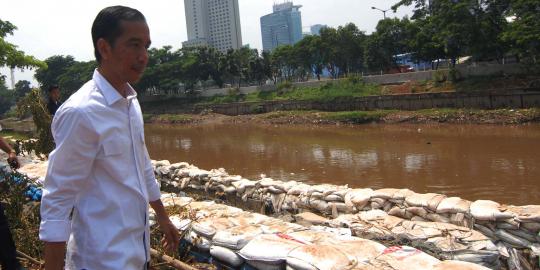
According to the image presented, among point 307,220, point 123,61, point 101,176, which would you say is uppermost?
point 123,61

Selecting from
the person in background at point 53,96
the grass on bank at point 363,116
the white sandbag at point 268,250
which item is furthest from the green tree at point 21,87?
the white sandbag at point 268,250

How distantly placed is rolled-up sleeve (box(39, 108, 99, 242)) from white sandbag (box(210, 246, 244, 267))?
2.14m

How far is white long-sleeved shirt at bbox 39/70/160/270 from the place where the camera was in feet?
4.75

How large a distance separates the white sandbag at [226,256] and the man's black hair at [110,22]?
90.4 inches

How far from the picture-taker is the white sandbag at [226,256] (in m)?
3.48

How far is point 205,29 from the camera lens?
65750 mm

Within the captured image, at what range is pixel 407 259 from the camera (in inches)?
117

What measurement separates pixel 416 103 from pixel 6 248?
2145 cm

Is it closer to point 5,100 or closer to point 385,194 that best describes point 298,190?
point 385,194

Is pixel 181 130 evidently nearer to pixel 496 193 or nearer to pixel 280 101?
pixel 280 101

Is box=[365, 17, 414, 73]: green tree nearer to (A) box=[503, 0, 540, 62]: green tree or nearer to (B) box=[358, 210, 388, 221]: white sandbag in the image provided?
(A) box=[503, 0, 540, 62]: green tree

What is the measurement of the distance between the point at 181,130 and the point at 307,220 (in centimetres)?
2517

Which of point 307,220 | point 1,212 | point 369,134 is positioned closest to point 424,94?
point 369,134

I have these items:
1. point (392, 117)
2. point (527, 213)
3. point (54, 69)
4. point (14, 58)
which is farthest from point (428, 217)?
point (54, 69)
